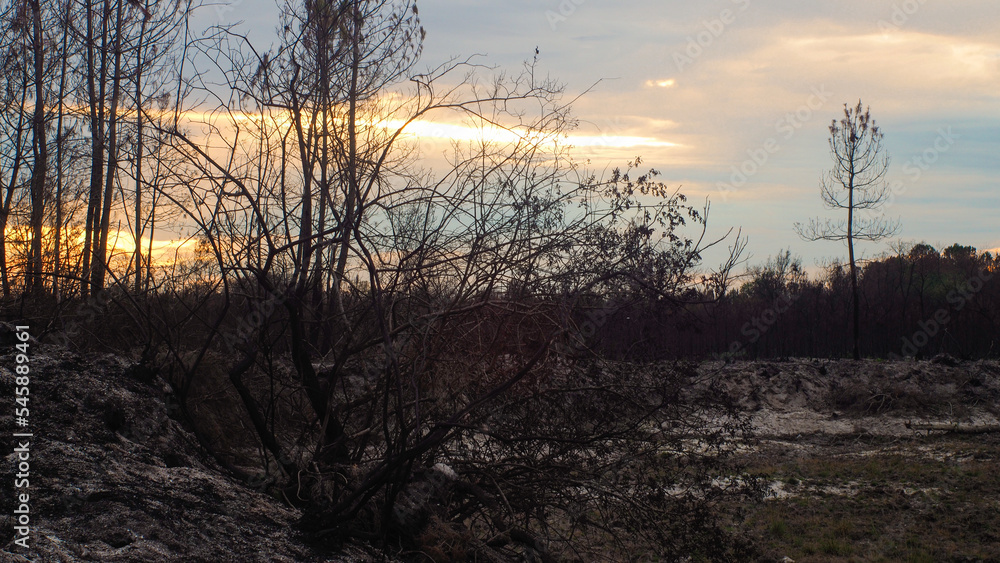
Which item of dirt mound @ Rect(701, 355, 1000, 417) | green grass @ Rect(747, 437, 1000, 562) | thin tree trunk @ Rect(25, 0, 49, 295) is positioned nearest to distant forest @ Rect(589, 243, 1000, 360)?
dirt mound @ Rect(701, 355, 1000, 417)

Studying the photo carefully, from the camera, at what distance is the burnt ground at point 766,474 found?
310cm

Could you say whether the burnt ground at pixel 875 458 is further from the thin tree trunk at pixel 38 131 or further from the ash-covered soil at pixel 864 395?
the thin tree trunk at pixel 38 131

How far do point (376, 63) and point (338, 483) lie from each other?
10.6ft

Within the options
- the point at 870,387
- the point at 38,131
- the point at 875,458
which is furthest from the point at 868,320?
the point at 38,131

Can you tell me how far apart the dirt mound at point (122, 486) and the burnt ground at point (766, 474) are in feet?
0.03

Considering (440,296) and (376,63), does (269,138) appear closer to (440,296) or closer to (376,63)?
(376,63)

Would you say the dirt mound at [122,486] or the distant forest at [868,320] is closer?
the dirt mound at [122,486]

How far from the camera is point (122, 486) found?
340 centimetres

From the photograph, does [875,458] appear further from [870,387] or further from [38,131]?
[38,131]

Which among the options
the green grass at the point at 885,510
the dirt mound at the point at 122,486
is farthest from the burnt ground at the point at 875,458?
the dirt mound at the point at 122,486

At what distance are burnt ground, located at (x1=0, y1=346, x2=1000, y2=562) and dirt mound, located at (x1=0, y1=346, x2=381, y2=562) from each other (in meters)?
0.01

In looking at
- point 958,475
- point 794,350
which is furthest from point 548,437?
point 794,350

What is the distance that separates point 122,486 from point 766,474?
909 cm

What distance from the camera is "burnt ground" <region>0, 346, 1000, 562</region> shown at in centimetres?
310
